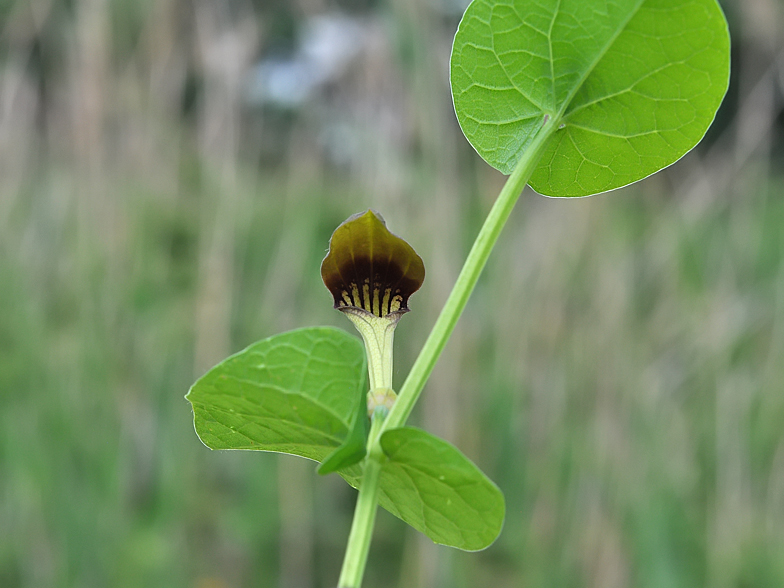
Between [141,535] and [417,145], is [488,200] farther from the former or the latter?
[141,535]

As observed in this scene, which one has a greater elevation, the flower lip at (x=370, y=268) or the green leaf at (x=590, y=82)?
the green leaf at (x=590, y=82)

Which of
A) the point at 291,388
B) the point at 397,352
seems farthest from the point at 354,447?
the point at 397,352

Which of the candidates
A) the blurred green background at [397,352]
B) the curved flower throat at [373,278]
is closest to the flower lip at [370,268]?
the curved flower throat at [373,278]

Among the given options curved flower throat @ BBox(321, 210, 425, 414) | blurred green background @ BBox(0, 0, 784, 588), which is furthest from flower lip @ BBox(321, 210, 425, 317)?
blurred green background @ BBox(0, 0, 784, 588)

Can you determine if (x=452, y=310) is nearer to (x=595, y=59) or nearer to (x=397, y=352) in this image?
(x=595, y=59)

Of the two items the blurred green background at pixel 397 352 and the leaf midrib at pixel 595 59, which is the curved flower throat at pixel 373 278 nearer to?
the leaf midrib at pixel 595 59

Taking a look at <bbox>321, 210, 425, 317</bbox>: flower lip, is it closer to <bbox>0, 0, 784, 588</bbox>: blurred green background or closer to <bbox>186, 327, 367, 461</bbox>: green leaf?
<bbox>186, 327, 367, 461</bbox>: green leaf
